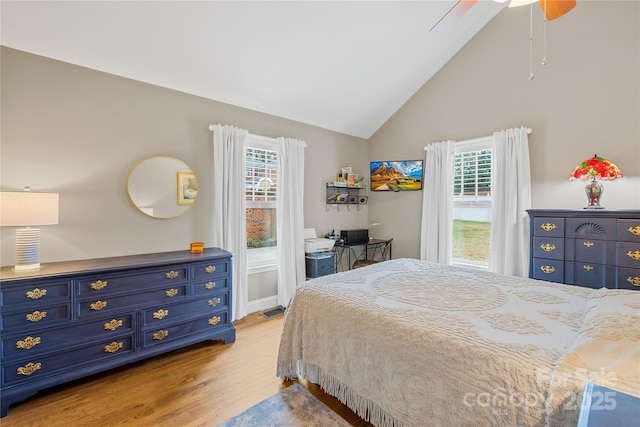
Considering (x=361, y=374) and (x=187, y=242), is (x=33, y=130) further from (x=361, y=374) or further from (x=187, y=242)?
(x=361, y=374)

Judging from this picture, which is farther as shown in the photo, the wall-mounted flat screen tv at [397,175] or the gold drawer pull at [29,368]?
the wall-mounted flat screen tv at [397,175]

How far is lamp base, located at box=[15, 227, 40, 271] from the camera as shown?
6.42 ft

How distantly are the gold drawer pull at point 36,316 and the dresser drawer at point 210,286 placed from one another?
3.15 ft

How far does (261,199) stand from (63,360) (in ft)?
7.49

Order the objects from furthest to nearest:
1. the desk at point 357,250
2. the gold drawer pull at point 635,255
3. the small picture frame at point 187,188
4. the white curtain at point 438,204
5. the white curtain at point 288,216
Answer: the desk at point 357,250 < the white curtain at point 438,204 < the white curtain at point 288,216 < the small picture frame at point 187,188 < the gold drawer pull at point 635,255

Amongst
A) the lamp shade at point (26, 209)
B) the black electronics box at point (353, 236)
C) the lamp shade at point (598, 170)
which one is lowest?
the black electronics box at point (353, 236)

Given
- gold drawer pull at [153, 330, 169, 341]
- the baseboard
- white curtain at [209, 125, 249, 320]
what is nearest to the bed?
gold drawer pull at [153, 330, 169, 341]

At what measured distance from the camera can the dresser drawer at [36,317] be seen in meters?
1.77

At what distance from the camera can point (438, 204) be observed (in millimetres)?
3746

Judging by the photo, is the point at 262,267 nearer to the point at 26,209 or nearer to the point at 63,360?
the point at 63,360

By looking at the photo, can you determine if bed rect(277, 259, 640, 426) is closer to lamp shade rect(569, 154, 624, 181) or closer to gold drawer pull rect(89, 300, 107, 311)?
lamp shade rect(569, 154, 624, 181)

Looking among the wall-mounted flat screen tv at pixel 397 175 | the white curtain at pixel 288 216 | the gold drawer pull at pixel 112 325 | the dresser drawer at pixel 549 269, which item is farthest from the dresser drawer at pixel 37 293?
the dresser drawer at pixel 549 269

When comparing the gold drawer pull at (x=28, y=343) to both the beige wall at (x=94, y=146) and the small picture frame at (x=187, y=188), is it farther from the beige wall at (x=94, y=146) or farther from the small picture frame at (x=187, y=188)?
the small picture frame at (x=187, y=188)

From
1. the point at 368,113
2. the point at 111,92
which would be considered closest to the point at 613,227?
the point at 368,113
